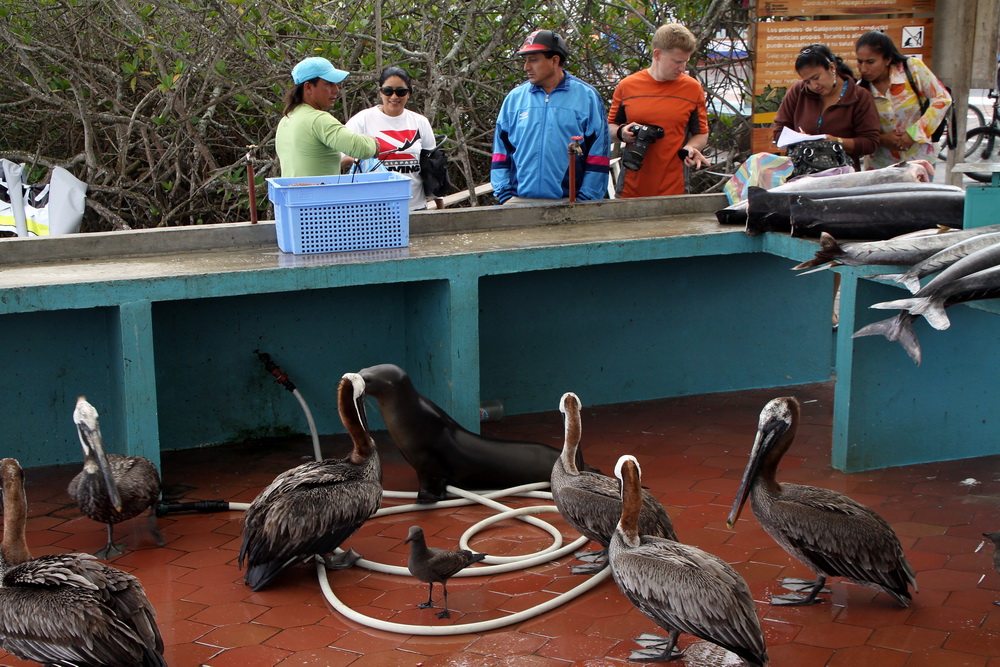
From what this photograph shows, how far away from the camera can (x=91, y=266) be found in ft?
20.6

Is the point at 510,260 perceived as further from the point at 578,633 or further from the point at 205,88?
the point at 205,88

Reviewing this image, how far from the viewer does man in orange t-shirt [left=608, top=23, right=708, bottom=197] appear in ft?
26.7

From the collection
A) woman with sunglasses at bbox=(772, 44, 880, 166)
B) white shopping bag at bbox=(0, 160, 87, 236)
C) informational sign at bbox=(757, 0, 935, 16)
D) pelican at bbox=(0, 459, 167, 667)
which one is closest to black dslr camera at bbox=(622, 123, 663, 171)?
woman with sunglasses at bbox=(772, 44, 880, 166)

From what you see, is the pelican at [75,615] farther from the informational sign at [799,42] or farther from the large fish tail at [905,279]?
the informational sign at [799,42]

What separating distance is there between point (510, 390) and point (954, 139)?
4.63 meters

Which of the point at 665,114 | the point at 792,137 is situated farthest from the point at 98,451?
the point at 792,137

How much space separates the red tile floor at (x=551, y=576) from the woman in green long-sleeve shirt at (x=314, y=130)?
186cm

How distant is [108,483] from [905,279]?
4022 mm

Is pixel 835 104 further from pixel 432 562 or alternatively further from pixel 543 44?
pixel 432 562

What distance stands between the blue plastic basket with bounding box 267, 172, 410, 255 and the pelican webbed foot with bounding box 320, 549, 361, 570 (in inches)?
80.7

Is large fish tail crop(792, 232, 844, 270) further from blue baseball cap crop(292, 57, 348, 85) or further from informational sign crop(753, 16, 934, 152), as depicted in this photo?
informational sign crop(753, 16, 934, 152)

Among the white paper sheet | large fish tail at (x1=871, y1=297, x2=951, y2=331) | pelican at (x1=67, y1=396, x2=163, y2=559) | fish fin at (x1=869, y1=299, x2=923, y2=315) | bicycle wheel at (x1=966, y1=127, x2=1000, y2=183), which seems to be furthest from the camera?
bicycle wheel at (x1=966, y1=127, x2=1000, y2=183)

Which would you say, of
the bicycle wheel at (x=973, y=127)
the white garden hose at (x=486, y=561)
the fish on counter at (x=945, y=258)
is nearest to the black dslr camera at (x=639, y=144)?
the fish on counter at (x=945, y=258)

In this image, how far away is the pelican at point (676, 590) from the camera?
153 inches
